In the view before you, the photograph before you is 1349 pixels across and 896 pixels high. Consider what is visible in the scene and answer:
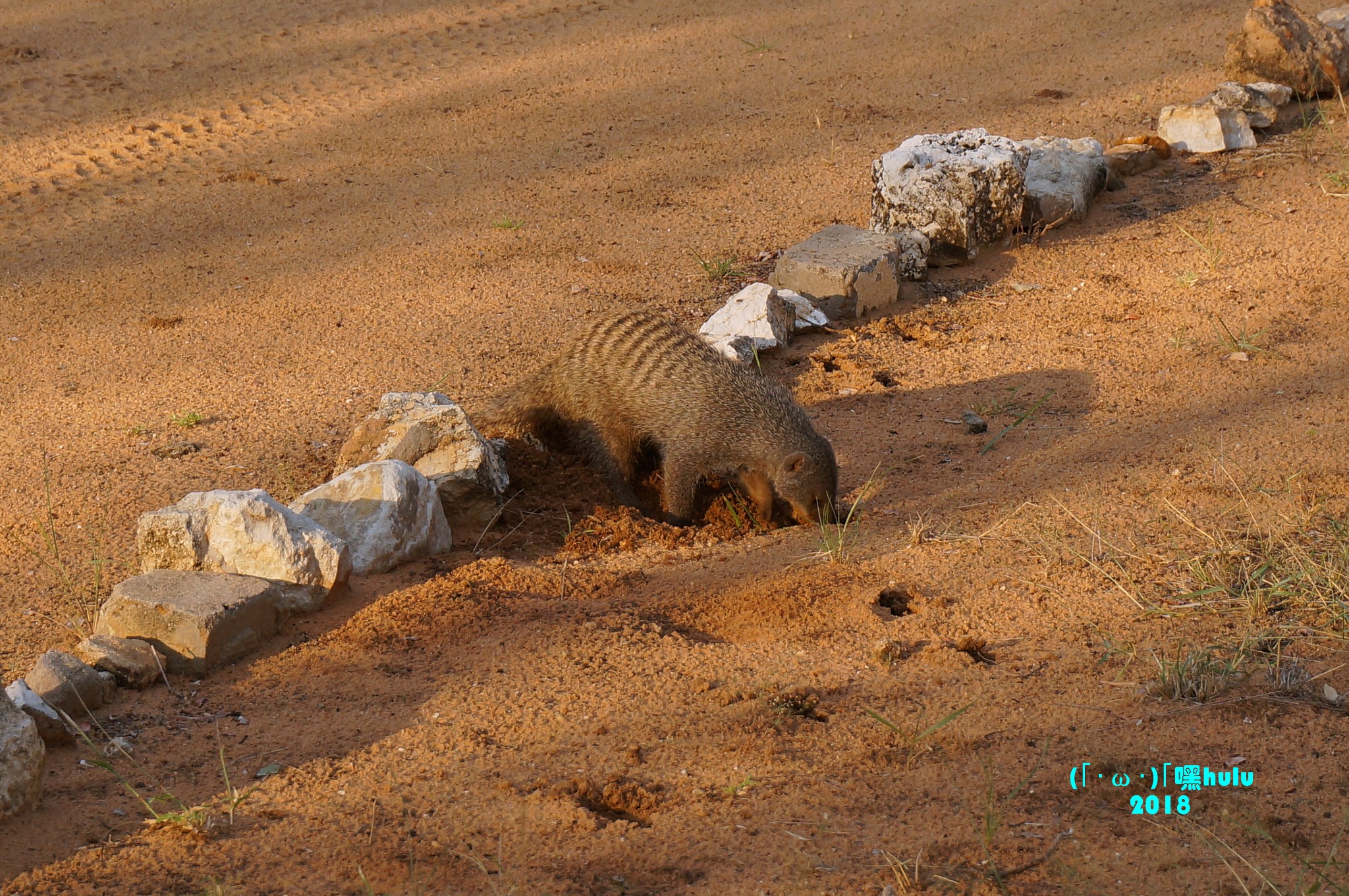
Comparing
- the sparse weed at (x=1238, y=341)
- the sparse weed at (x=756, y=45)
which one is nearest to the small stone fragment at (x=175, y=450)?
the sparse weed at (x=1238, y=341)

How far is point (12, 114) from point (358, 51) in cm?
294

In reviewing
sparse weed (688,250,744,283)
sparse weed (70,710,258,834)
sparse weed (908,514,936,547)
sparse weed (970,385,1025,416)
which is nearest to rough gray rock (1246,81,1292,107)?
sparse weed (688,250,744,283)

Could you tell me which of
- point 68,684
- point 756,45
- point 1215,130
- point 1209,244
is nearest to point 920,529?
point 68,684

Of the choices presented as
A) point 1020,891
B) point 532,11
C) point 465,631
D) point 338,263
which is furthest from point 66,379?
point 532,11

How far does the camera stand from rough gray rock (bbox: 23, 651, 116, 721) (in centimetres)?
325

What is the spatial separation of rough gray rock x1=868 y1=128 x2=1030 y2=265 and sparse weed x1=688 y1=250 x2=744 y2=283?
0.89 m

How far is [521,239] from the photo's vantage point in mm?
7578

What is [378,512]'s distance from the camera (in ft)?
13.7

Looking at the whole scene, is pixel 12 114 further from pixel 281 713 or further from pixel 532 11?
pixel 281 713

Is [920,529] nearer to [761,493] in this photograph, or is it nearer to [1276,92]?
[761,493]

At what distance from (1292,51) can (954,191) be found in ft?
11.1

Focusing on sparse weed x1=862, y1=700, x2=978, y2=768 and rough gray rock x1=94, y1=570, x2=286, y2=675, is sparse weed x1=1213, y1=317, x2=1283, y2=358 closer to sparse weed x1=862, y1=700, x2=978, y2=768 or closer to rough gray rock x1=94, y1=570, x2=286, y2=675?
sparse weed x1=862, y1=700, x2=978, y2=768

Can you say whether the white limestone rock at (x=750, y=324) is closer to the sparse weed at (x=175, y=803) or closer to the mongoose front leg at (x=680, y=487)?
the mongoose front leg at (x=680, y=487)

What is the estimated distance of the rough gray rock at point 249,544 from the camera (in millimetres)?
3871
